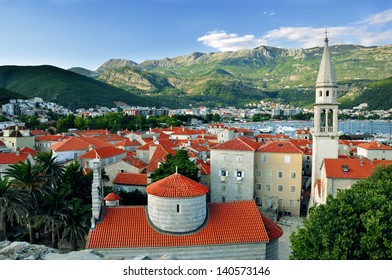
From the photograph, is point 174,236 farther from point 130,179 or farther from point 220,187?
point 130,179

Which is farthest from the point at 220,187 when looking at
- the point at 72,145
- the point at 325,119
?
the point at 72,145

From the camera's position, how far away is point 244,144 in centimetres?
2623

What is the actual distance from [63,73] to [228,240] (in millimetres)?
146063

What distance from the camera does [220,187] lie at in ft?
87.5

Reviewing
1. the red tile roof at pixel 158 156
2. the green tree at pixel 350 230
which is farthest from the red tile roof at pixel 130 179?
the green tree at pixel 350 230

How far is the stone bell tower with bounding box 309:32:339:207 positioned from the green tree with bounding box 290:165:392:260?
14263 mm

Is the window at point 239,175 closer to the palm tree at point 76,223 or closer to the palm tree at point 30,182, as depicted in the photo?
the palm tree at point 76,223

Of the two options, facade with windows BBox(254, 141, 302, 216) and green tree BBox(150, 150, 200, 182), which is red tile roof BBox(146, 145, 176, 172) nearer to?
green tree BBox(150, 150, 200, 182)

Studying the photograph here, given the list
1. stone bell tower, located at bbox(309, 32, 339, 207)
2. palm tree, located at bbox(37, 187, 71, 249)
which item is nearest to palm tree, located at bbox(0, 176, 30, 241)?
palm tree, located at bbox(37, 187, 71, 249)

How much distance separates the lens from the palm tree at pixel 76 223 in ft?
55.1

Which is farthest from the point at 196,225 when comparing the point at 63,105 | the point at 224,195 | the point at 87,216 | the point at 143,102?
the point at 143,102

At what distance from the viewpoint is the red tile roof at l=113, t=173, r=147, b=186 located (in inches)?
1059

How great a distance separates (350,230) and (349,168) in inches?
560

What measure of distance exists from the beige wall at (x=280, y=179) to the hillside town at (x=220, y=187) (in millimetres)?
80
